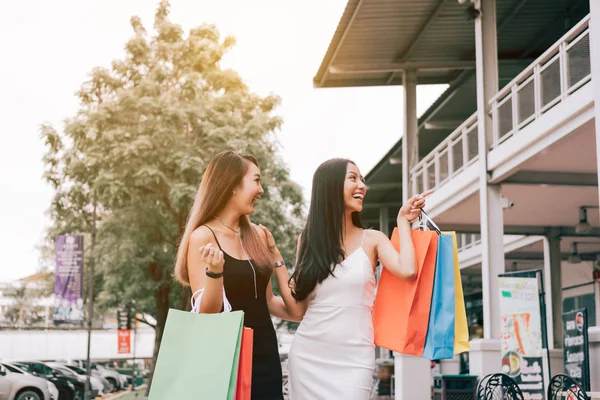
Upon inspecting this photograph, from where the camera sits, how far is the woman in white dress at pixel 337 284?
3.50 meters

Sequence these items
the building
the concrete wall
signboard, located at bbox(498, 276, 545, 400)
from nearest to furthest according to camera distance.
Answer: signboard, located at bbox(498, 276, 545, 400) < the building < the concrete wall

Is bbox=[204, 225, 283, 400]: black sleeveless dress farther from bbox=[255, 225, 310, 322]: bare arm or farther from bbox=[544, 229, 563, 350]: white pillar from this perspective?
bbox=[544, 229, 563, 350]: white pillar

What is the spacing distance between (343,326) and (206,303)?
0.63 m

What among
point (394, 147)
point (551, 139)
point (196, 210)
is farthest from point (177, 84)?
point (196, 210)

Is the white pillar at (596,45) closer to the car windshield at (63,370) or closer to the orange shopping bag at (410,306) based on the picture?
the orange shopping bag at (410,306)

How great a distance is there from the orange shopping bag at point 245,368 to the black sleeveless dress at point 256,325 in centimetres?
24

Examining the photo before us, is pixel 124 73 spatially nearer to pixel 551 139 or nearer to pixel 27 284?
pixel 551 139

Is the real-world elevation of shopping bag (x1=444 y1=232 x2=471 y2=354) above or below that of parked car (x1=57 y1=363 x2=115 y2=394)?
above

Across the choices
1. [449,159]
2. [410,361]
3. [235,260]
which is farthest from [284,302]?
[410,361]

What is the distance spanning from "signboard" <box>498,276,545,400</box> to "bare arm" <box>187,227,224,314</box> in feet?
31.1

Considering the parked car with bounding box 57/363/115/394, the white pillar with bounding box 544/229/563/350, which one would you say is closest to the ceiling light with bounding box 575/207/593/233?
the white pillar with bounding box 544/229/563/350

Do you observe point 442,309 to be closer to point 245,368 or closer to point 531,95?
point 245,368

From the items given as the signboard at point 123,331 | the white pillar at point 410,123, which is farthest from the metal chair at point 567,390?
the signboard at point 123,331

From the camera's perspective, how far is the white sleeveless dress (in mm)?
3479
